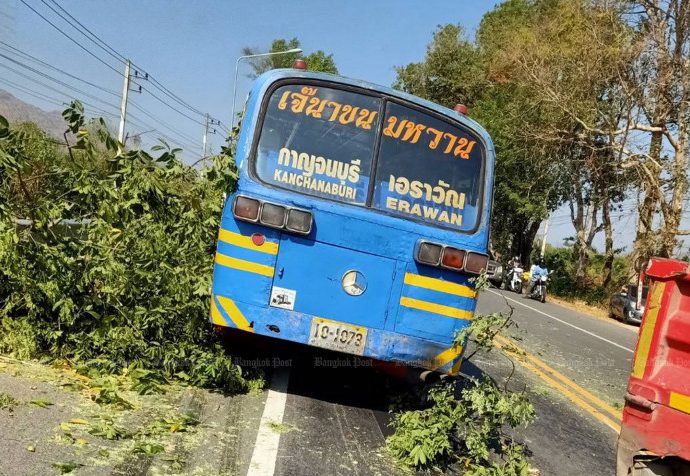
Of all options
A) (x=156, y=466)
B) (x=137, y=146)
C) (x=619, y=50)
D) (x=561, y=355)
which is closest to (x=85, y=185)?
(x=137, y=146)

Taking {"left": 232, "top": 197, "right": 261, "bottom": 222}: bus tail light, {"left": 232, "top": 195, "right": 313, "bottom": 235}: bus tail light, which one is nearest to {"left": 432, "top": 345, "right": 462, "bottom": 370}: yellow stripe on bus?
{"left": 232, "top": 195, "right": 313, "bottom": 235}: bus tail light

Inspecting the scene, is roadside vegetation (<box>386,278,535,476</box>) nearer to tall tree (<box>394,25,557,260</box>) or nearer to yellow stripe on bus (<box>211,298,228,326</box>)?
yellow stripe on bus (<box>211,298,228,326</box>)

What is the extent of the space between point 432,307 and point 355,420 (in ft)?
3.61

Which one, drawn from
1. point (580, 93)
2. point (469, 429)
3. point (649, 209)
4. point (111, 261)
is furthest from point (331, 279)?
point (580, 93)

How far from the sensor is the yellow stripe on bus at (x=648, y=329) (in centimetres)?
356

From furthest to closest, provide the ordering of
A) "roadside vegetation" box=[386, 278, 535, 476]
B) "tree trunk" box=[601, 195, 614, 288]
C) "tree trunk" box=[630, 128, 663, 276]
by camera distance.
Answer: "tree trunk" box=[601, 195, 614, 288], "tree trunk" box=[630, 128, 663, 276], "roadside vegetation" box=[386, 278, 535, 476]

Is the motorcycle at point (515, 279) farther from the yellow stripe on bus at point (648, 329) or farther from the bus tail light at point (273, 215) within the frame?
the yellow stripe on bus at point (648, 329)

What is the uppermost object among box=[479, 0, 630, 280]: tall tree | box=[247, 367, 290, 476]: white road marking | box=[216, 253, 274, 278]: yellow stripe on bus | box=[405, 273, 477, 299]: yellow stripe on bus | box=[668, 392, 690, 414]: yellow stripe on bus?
box=[479, 0, 630, 280]: tall tree

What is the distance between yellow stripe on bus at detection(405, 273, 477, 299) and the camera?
5.02m

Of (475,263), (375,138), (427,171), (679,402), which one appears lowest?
(679,402)

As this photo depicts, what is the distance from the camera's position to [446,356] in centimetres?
510

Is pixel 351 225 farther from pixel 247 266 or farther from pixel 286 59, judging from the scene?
pixel 286 59

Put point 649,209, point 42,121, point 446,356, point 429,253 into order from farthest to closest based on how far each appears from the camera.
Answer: point 42,121 → point 649,209 → point 446,356 → point 429,253

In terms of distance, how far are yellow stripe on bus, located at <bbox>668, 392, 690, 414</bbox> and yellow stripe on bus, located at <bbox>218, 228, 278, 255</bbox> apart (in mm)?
2792
